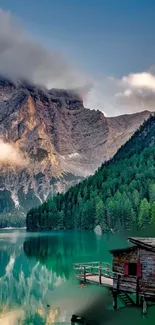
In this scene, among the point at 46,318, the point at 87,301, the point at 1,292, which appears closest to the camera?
the point at 46,318

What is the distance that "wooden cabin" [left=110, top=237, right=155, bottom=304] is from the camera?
4516cm

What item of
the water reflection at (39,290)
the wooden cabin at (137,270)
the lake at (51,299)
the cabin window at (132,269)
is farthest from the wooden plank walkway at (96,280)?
the water reflection at (39,290)

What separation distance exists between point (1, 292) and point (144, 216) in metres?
129

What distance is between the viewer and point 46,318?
49.4m

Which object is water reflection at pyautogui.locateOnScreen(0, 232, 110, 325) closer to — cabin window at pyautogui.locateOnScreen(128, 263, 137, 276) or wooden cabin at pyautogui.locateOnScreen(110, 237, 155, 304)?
wooden cabin at pyautogui.locateOnScreen(110, 237, 155, 304)

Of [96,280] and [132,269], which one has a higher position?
[132,269]

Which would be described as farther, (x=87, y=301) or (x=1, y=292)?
(x=1, y=292)

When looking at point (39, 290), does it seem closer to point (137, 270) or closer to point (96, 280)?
point (96, 280)

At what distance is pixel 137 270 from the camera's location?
151 ft

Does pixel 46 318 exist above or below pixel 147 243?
below

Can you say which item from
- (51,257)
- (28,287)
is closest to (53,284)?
(28,287)

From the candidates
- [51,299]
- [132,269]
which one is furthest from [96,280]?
[51,299]

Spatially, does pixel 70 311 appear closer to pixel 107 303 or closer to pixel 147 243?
pixel 107 303

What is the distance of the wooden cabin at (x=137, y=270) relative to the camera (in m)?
45.2
